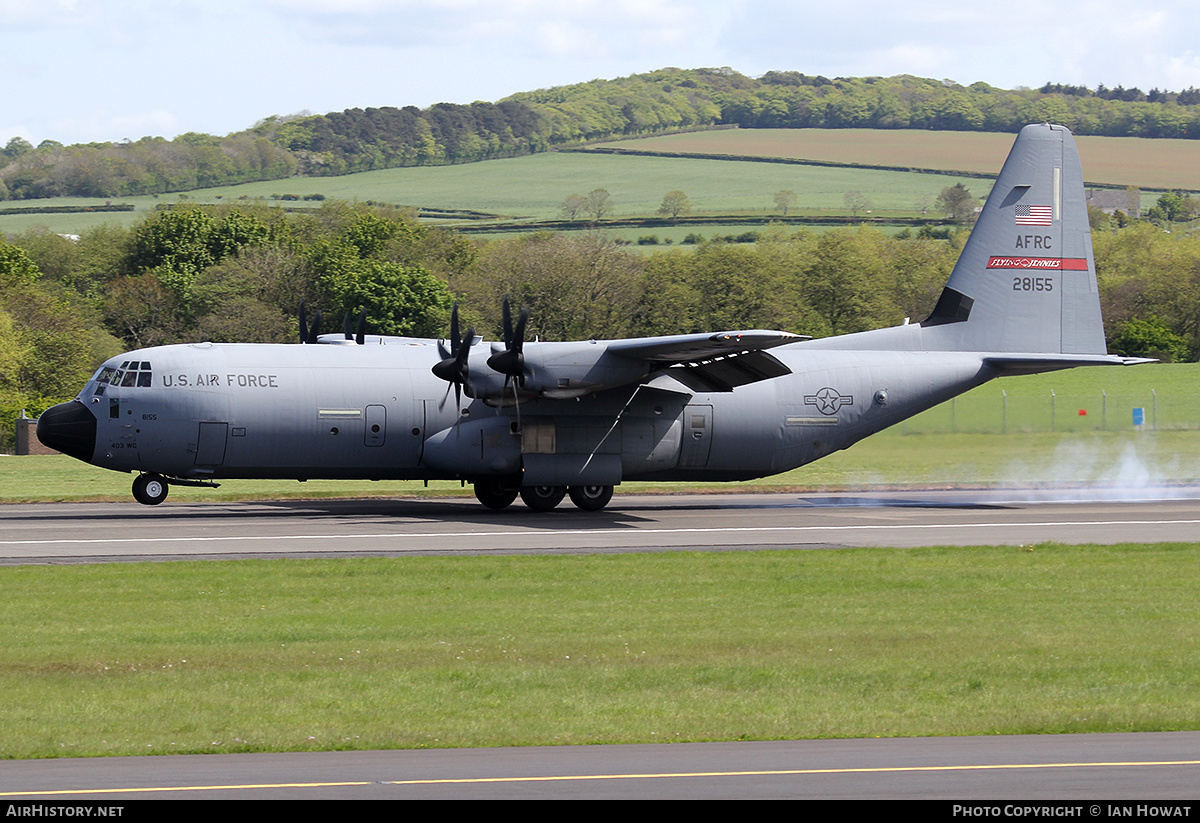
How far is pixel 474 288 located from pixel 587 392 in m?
59.5

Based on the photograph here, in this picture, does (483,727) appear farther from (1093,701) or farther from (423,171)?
(423,171)

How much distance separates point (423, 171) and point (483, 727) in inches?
5635

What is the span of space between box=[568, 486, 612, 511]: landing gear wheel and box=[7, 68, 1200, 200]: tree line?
12542 centimetres

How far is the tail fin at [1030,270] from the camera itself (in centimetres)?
3198

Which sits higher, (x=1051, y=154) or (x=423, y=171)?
(x=423, y=171)

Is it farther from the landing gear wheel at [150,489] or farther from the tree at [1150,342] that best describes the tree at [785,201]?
the landing gear wheel at [150,489]

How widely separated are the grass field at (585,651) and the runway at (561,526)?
1924 mm

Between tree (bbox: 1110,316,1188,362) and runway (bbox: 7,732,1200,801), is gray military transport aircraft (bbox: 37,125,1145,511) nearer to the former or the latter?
runway (bbox: 7,732,1200,801)

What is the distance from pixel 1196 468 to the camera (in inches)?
1569

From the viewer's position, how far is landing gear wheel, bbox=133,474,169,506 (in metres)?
27.4

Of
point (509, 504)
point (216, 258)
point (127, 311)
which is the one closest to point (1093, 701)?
point (509, 504)

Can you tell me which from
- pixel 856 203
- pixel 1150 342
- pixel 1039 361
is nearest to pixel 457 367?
pixel 1039 361

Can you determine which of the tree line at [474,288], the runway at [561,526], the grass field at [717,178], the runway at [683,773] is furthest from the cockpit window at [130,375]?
the grass field at [717,178]

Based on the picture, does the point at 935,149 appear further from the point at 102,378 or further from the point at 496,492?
the point at 102,378
